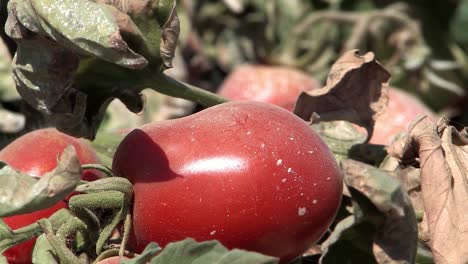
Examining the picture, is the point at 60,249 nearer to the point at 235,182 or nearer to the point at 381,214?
the point at 235,182

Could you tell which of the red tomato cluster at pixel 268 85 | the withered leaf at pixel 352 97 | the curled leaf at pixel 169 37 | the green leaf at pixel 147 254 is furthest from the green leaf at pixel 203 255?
the red tomato cluster at pixel 268 85

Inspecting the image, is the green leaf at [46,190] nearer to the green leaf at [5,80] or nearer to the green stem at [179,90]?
the green stem at [179,90]

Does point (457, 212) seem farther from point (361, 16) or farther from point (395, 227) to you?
point (361, 16)

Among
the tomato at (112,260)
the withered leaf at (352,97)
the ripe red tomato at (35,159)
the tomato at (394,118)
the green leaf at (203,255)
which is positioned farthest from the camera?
the tomato at (394,118)

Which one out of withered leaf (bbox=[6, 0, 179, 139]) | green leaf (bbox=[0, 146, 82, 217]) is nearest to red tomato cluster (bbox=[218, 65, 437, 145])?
withered leaf (bbox=[6, 0, 179, 139])

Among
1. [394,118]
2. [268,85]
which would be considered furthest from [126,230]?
[268,85]

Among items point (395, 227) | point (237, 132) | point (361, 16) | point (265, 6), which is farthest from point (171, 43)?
point (265, 6)

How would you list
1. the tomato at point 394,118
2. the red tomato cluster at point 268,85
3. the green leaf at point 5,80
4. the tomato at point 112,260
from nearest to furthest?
the tomato at point 112,260 < the tomato at point 394,118 < the green leaf at point 5,80 < the red tomato cluster at point 268,85

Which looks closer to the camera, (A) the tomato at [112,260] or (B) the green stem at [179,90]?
(A) the tomato at [112,260]
